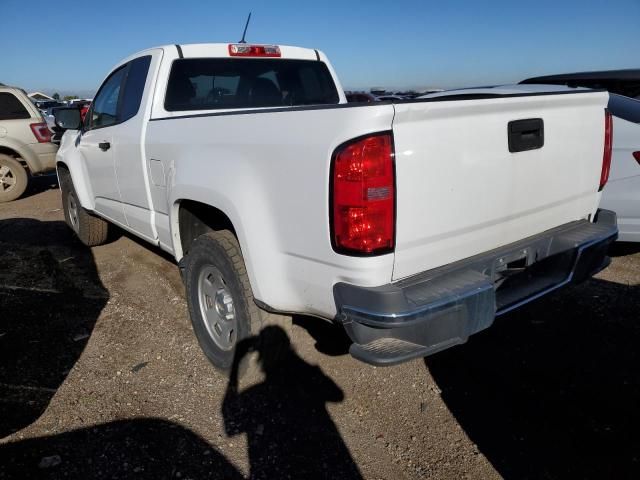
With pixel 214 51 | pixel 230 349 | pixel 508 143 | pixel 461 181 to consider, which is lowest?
pixel 230 349

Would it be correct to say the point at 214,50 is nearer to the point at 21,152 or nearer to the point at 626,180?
the point at 626,180

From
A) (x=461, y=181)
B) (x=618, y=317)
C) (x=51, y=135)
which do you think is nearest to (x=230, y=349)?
(x=461, y=181)

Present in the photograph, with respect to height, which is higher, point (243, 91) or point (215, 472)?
point (243, 91)

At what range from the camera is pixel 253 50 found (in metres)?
3.83

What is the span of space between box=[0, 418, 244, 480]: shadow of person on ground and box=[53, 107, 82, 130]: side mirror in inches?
126

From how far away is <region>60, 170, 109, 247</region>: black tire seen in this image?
5.13 metres

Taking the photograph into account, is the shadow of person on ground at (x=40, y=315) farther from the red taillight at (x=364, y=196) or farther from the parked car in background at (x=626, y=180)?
the parked car in background at (x=626, y=180)

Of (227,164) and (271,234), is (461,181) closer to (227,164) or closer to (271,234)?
(271,234)

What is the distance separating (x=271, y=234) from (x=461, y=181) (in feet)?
2.92

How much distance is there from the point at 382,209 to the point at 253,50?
258cm

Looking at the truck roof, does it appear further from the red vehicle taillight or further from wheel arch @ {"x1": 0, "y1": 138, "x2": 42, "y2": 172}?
wheel arch @ {"x1": 0, "y1": 138, "x2": 42, "y2": 172}

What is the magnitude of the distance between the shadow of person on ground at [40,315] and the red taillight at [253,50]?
93.5 inches

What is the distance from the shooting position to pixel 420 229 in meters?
1.96

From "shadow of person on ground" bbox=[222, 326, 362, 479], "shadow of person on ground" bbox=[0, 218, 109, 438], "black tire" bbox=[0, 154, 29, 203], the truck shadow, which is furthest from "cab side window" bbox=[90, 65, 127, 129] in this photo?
"black tire" bbox=[0, 154, 29, 203]
